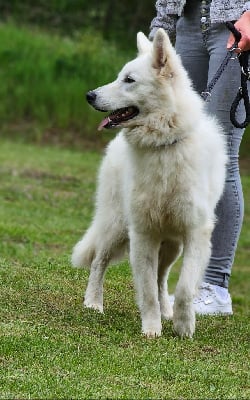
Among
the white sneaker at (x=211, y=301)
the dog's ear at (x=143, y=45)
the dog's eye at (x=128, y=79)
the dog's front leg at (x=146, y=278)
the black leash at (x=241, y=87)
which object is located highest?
the dog's ear at (x=143, y=45)

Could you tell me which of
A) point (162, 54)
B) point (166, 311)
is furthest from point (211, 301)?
point (162, 54)

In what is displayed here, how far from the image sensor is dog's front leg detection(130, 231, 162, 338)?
16.0ft

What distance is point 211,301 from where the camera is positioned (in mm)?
5812

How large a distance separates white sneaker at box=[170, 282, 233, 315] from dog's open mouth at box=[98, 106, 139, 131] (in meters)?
1.48

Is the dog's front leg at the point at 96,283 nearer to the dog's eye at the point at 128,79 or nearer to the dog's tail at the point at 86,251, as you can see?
the dog's tail at the point at 86,251

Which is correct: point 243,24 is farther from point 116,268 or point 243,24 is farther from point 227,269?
→ point 116,268

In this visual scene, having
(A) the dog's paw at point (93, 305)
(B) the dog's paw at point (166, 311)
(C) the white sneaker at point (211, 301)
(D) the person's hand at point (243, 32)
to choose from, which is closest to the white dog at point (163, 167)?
(D) the person's hand at point (243, 32)

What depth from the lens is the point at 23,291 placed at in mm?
5578

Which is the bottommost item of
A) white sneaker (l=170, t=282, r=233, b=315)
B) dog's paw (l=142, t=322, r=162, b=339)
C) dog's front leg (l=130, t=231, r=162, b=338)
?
white sneaker (l=170, t=282, r=233, b=315)

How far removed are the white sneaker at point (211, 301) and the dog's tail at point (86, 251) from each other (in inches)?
23.0

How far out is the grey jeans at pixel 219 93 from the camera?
542cm

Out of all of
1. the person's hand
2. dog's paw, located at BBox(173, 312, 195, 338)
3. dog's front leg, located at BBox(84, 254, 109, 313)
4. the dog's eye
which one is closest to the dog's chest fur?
the dog's eye

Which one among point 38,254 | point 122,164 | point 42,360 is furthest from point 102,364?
point 38,254

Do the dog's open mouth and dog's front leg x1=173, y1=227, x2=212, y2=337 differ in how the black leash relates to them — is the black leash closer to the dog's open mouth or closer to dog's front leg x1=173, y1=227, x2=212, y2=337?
the dog's open mouth
